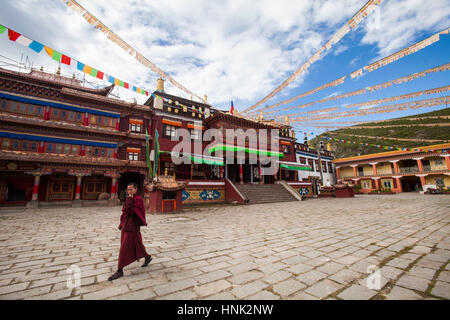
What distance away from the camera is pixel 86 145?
1608 centimetres

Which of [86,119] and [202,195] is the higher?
[86,119]

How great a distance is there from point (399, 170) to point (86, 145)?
40941 millimetres

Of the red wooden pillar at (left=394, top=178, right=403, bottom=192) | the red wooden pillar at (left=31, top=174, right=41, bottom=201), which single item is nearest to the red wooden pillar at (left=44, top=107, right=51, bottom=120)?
the red wooden pillar at (left=31, top=174, right=41, bottom=201)

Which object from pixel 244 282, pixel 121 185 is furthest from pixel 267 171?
pixel 244 282

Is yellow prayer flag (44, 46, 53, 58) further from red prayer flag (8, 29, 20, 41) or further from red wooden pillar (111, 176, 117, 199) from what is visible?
red wooden pillar (111, 176, 117, 199)

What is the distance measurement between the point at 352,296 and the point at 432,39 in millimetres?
8915

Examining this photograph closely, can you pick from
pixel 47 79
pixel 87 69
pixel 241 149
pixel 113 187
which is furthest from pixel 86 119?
pixel 241 149

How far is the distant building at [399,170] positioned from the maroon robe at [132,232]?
1264 inches

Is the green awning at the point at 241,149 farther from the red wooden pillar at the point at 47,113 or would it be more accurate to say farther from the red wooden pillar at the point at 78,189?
the red wooden pillar at the point at 47,113

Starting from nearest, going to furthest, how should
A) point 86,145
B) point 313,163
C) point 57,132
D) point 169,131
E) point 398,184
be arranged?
1. point 57,132
2. point 86,145
3. point 169,131
4. point 398,184
5. point 313,163

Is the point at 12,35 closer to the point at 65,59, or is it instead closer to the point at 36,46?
the point at 36,46

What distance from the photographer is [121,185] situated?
19047 millimetres

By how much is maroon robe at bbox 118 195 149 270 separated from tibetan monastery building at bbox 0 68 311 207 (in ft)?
33.2

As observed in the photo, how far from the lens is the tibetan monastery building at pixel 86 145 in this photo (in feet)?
46.4
